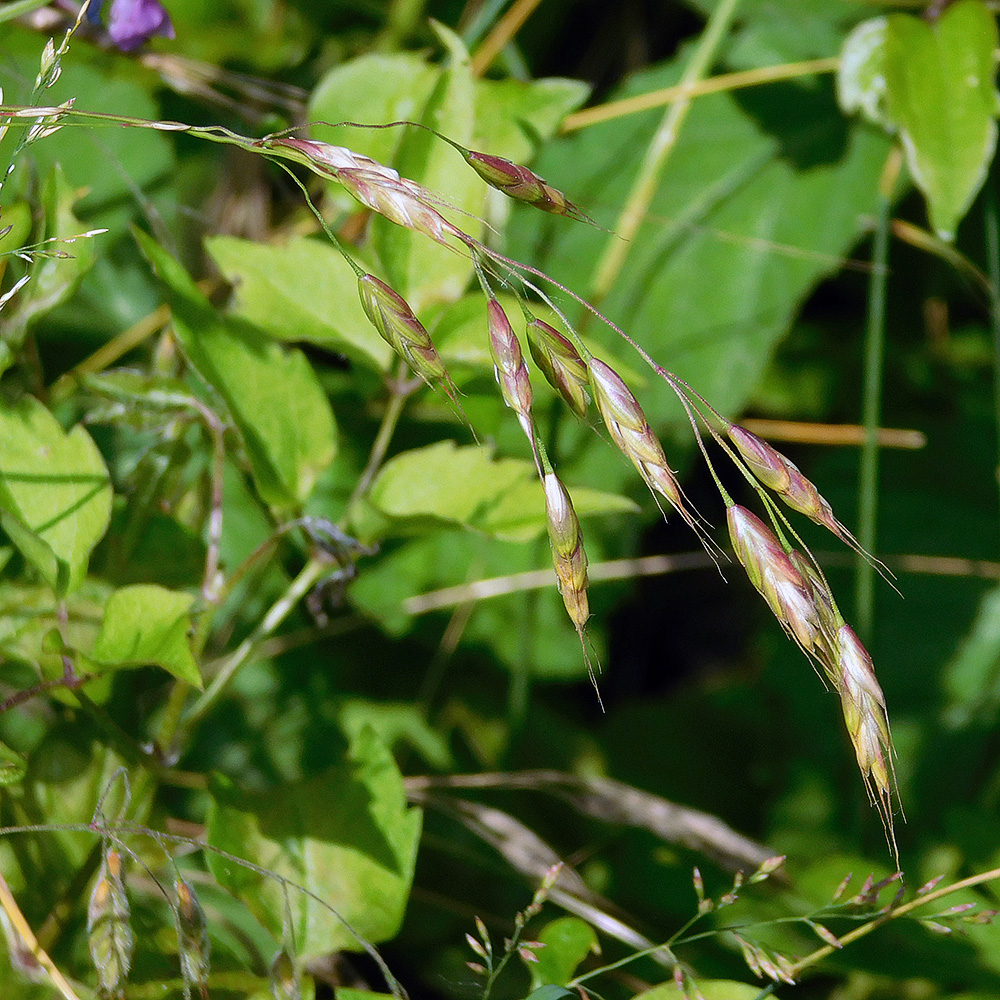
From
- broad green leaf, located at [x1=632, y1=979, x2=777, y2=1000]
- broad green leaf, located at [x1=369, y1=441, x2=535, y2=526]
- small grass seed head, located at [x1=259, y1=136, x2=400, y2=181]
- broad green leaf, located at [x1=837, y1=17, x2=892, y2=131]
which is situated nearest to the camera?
small grass seed head, located at [x1=259, y1=136, x2=400, y2=181]

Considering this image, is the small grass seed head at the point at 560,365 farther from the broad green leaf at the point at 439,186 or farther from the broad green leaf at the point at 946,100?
the broad green leaf at the point at 946,100

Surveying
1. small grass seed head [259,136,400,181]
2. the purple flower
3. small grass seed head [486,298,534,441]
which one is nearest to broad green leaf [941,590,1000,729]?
small grass seed head [486,298,534,441]

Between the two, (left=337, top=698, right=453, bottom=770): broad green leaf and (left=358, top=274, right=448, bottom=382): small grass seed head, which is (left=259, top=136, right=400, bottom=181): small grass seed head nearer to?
(left=358, top=274, right=448, bottom=382): small grass seed head

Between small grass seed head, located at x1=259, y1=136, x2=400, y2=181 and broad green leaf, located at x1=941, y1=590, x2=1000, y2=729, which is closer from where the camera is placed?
small grass seed head, located at x1=259, y1=136, x2=400, y2=181

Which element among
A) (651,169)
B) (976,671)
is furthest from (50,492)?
(976,671)

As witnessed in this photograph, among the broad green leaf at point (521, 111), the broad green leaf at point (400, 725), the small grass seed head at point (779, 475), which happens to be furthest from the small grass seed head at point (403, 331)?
the broad green leaf at point (400, 725)

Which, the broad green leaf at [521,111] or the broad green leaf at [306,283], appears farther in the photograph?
the broad green leaf at [521,111]
